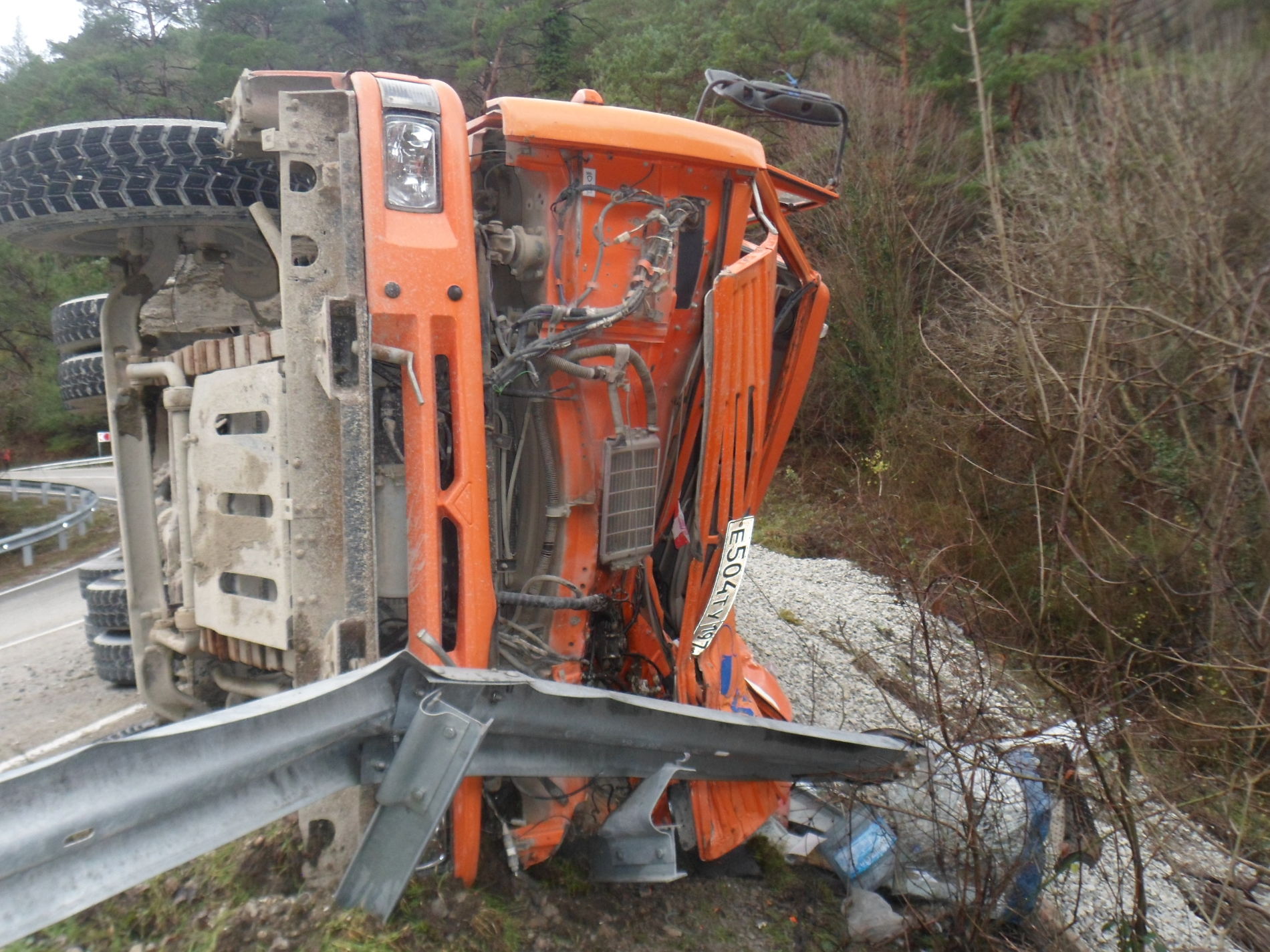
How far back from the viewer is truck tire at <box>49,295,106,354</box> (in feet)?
14.6

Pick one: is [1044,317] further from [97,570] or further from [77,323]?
[97,570]

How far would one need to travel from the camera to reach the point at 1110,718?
9.29 feet

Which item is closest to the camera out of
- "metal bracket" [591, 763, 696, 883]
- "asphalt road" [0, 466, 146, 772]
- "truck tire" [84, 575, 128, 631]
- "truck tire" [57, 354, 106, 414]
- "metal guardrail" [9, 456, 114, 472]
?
"metal bracket" [591, 763, 696, 883]

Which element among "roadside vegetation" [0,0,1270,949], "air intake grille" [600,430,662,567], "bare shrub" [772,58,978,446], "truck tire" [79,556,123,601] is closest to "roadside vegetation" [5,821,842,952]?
"roadside vegetation" [0,0,1270,949]

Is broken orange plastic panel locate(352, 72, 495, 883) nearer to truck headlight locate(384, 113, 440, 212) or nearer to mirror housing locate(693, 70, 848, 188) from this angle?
truck headlight locate(384, 113, 440, 212)

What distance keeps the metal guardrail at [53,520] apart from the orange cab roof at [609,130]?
39.8 feet

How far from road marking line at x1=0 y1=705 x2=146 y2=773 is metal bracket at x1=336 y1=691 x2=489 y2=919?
240 cm

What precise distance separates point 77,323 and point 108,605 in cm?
143

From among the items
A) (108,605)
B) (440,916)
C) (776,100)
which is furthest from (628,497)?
(108,605)

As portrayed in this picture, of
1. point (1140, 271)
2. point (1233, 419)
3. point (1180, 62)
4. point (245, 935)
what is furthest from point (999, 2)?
point (245, 935)

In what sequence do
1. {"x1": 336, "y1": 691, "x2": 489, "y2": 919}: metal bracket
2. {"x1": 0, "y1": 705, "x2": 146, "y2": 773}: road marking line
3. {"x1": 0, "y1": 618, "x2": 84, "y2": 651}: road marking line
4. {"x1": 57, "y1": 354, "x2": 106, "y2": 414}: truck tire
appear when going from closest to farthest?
{"x1": 336, "y1": 691, "x2": 489, "y2": 919}: metal bracket → {"x1": 0, "y1": 705, "x2": 146, "y2": 773}: road marking line → {"x1": 57, "y1": 354, "x2": 106, "y2": 414}: truck tire → {"x1": 0, "y1": 618, "x2": 84, "y2": 651}: road marking line

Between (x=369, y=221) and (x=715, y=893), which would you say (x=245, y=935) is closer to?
(x=715, y=893)

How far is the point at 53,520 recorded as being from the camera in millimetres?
15000

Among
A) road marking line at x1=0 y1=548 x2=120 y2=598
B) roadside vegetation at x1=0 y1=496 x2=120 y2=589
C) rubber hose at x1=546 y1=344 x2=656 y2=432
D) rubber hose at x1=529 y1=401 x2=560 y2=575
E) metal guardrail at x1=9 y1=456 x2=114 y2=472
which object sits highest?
rubber hose at x1=546 y1=344 x2=656 y2=432
